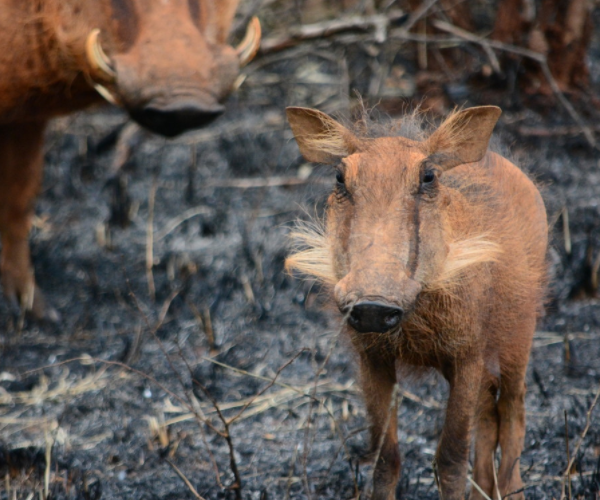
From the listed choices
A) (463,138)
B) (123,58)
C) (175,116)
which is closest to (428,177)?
(463,138)

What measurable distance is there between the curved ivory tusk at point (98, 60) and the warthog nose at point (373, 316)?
2085mm

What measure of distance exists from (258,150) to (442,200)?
3602mm

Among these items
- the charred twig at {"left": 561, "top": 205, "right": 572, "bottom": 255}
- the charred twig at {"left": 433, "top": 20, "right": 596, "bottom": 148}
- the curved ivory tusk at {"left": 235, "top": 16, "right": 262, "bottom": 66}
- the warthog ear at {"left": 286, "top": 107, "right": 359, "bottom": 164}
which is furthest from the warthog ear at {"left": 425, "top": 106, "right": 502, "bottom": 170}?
the charred twig at {"left": 433, "top": 20, "right": 596, "bottom": 148}

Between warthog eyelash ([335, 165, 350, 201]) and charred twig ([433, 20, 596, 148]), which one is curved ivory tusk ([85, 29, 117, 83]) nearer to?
warthog eyelash ([335, 165, 350, 201])

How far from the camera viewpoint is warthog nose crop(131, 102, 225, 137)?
11.7ft

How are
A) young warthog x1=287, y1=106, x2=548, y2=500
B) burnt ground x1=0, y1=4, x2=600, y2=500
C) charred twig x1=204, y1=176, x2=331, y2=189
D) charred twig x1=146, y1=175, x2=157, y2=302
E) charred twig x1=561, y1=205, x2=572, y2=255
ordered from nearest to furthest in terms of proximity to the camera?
young warthog x1=287, y1=106, x2=548, y2=500
burnt ground x1=0, y1=4, x2=600, y2=500
charred twig x1=561, y1=205, x2=572, y2=255
charred twig x1=146, y1=175, x2=157, y2=302
charred twig x1=204, y1=176, x2=331, y2=189

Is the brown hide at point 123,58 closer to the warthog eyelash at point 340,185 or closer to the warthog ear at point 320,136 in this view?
the warthog ear at point 320,136

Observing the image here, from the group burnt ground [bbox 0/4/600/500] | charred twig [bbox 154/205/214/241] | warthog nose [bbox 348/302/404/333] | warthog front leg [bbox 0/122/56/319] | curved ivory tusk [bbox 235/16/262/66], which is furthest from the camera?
charred twig [bbox 154/205/214/241]

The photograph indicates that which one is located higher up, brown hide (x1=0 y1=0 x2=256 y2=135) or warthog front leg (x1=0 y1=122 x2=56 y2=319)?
brown hide (x1=0 y1=0 x2=256 y2=135)

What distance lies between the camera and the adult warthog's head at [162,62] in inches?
142

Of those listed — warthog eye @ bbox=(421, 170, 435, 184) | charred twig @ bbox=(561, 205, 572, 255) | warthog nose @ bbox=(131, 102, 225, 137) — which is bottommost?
charred twig @ bbox=(561, 205, 572, 255)

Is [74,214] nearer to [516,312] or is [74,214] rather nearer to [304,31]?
[304,31]

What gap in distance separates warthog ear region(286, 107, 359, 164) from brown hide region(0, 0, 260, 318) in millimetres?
1047

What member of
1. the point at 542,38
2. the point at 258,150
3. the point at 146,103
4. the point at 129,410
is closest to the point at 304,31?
the point at 258,150
